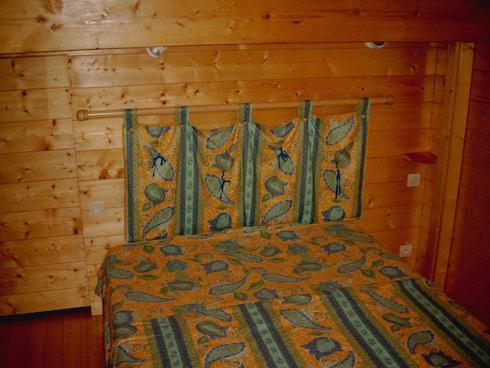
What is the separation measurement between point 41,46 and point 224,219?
136 centimetres

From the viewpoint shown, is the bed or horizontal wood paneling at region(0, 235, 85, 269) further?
horizontal wood paneling at region(0, 235, 85, 269)

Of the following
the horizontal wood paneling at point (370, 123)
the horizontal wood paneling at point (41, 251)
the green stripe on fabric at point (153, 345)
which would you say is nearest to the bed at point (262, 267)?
the green stripe on fabric at point (153, 345)

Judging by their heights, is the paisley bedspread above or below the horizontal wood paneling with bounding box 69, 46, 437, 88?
below

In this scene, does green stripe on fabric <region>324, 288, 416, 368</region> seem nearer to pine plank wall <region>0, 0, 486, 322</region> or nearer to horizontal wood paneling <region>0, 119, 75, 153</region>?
pine plank wall <region>0, 0, 486, 322</region>

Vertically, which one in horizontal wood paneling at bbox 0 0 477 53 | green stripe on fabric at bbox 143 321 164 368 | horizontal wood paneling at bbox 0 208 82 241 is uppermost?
horizontal wood paneling at bbox 0 0 477 53

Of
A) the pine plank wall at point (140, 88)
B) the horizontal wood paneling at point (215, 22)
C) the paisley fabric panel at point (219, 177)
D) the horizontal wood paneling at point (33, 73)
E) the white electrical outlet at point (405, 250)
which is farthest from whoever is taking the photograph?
the white electrical outlet at point (405, 250)

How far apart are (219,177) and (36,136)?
1.03 metres

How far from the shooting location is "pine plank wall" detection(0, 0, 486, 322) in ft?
8.03

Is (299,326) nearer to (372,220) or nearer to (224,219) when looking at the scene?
(224,219)

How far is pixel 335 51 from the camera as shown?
3.04 m

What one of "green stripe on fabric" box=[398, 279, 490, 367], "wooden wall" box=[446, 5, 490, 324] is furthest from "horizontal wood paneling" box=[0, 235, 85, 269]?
"wooden wall" box=[446, 5, 490, 324]

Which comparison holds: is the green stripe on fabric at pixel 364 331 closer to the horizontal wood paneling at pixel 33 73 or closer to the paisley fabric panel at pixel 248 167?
the paisley fabric panel at pixel 248 167

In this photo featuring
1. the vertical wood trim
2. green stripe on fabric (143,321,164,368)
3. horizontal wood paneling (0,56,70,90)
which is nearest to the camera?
green stripe on fabric (143,321,164,368)

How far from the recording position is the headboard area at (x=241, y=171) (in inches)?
113
